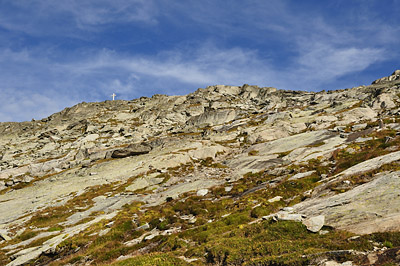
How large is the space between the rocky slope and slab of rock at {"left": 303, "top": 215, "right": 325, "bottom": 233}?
9 centimetres

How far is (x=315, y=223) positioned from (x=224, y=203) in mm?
13729

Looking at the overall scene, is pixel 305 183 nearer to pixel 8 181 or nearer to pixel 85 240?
pixel 85 240

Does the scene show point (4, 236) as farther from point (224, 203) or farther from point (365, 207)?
point (365, 207)

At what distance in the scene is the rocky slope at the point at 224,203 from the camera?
45.9 feet

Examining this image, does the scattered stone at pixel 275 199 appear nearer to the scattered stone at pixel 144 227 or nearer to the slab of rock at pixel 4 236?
the scattered stone at pixel 144 227

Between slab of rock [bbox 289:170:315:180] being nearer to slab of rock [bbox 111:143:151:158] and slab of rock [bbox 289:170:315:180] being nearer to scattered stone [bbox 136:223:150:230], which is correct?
scattered stone [bbox 136:223:150:230]

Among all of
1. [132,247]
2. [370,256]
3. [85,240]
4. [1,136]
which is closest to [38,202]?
[85,240]

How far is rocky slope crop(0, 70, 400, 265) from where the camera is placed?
14.0 meters

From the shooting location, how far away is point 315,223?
49.9ft

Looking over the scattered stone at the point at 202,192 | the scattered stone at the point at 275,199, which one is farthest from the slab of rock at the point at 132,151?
the scattered stone at the point at 275,199

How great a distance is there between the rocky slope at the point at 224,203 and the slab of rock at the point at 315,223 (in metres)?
0.09

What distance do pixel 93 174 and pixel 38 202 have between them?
45.1 feet

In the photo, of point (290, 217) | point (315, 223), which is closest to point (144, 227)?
point (290, 217)

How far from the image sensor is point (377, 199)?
1541 cm
